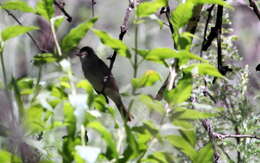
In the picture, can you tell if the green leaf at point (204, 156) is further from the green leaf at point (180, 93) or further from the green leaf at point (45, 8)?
the green leaf at point (45, 8)

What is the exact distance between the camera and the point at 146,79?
2.88 feet

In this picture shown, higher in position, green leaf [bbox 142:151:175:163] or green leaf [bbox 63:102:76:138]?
green leaf [bbox 63:102:76:138]

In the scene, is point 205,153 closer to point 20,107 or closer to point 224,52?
point 20,107

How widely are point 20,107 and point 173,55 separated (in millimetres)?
240

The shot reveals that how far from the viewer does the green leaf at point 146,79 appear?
866mm

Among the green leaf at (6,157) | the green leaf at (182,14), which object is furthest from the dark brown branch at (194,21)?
the green leaf at (6,157)

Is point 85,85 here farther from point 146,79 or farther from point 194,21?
point 194,21

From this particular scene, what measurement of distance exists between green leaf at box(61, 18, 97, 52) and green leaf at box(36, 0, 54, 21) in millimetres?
55

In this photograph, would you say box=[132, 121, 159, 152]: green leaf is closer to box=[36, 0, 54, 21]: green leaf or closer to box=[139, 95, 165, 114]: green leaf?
box=[139, 95, 165, 114]: green leaf

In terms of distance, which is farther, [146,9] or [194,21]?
[194,21]

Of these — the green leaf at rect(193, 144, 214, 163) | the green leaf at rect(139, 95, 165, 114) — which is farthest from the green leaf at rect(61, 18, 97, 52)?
the green leaf at rect(193, 144, 214, 163)

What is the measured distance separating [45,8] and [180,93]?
25 cm

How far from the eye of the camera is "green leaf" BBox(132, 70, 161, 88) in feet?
2.84

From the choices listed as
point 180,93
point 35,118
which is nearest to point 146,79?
point 180,93
